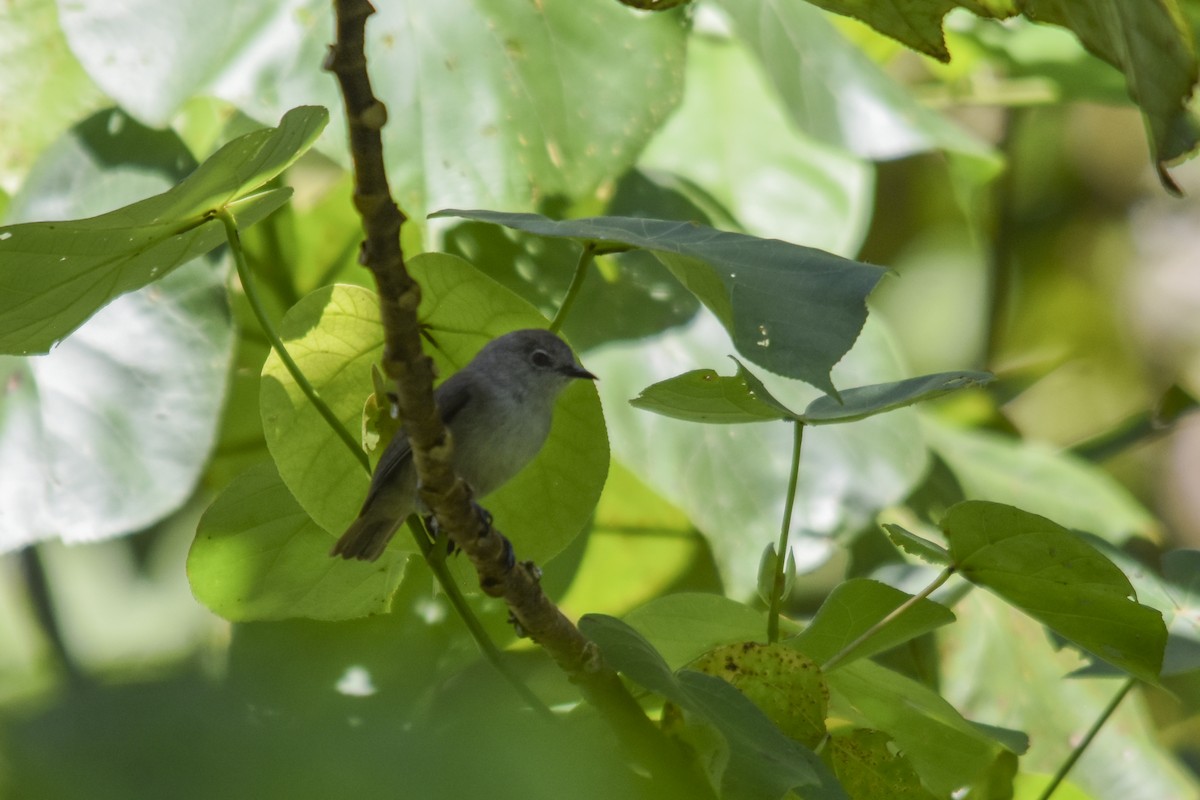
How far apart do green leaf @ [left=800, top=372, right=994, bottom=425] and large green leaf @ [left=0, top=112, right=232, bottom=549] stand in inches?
33.2

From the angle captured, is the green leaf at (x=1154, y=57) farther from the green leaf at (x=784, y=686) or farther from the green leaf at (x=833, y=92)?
the green leaf at (x=833, y=92)

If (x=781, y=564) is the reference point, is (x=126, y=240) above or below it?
above

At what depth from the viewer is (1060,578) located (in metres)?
1.08

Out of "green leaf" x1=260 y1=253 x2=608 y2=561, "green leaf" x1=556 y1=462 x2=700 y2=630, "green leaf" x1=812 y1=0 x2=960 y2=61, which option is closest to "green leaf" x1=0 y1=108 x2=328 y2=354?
"green leaf" x1=260 y1=253 x2=608 y2=561

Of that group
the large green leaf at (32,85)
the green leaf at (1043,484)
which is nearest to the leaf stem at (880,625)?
the green leaf at (1043,484)

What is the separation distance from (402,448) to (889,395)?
1.70ft

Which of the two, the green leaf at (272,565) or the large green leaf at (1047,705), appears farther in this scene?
the large green leaf at (1047,705)

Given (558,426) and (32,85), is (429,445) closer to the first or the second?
(558,426)

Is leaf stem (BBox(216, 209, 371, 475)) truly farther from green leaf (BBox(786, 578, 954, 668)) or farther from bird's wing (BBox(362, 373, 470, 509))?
green leaf (BBox(786, 578, 954, 668))

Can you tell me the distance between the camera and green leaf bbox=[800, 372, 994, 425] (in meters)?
0.93

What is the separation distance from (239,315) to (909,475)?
101cm

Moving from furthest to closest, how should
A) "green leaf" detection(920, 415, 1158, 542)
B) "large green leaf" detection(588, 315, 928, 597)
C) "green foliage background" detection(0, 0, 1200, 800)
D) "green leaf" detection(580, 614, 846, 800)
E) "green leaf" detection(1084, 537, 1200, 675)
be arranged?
"green leaf" detection(920, 415, 1158, 542) → "large green leaf" detection(588, 315, 928, 597) → "green leaf" detection(1084, 537, 1200, 675) → "green leaf" detection(580, 614, 846, 800) → "green foliage background" detection(0, 0, 1200, 800)

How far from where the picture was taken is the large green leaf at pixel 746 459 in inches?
65.4

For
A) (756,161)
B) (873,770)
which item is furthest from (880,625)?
(756,161)
